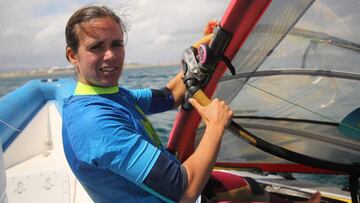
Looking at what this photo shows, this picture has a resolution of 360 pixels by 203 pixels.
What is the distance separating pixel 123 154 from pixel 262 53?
1416mm

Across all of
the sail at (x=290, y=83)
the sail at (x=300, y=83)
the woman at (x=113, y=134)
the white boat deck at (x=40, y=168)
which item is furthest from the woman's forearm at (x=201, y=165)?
the white boat deck at (x=40, y=168)

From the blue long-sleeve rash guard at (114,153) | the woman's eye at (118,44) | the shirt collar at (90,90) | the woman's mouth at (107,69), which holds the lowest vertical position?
the blue long-sleeve rash guard at (114,153)

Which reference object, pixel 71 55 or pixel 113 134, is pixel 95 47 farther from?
pixel 113 134

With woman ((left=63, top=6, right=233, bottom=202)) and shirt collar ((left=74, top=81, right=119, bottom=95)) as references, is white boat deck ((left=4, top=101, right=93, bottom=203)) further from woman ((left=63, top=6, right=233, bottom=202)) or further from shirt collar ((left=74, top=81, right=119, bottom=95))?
shirt collar ((left=74, top=81, right=119, bottom=95))

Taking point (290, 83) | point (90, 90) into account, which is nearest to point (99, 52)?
point (90, 90)

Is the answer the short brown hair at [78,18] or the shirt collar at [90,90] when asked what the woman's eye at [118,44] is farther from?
the shirt collar at [90,90]

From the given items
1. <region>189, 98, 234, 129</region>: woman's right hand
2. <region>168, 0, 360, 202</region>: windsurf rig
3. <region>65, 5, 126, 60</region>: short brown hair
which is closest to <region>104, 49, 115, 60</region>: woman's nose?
<region>65, 5, 126, 60</region>: short brown hair

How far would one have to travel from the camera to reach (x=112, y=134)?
1.52m

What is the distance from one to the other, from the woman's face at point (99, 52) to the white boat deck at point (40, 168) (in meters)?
1.58

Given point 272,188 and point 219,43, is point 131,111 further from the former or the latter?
point 272,188

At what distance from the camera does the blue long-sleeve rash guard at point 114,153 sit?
4.95 ft

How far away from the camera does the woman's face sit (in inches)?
70.5

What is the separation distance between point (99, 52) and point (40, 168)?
257cm

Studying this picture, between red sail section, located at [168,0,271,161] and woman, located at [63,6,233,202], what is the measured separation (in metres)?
0.52
